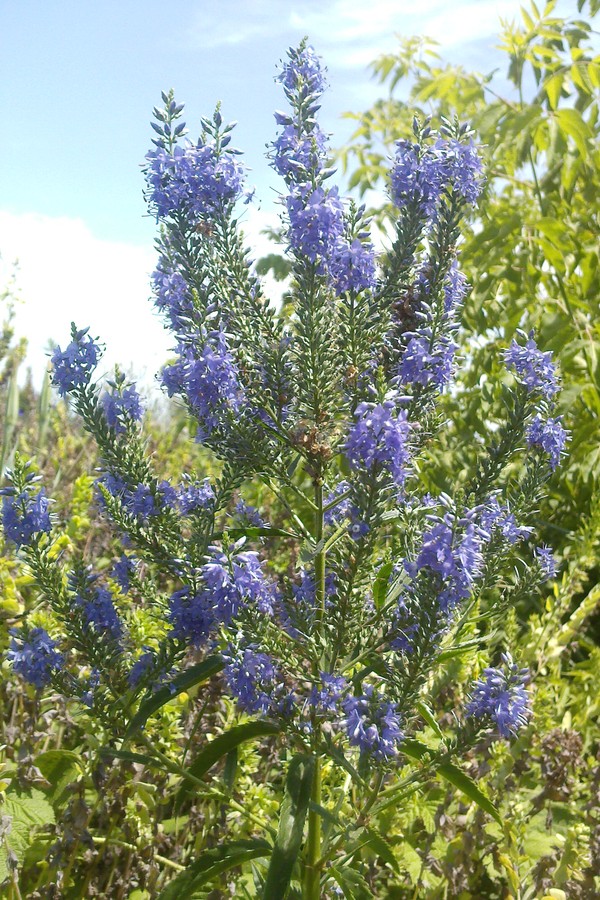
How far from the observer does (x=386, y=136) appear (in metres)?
5.52

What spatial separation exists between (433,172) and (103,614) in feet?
4.89

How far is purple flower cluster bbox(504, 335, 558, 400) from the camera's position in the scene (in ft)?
7.23

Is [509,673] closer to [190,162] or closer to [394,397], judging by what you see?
[394,397]

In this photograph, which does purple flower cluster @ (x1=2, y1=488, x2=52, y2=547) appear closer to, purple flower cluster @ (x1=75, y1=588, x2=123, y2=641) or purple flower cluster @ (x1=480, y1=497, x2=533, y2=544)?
purple flower cluster @ (x1=75, y1=588, x2=123, y2=641)

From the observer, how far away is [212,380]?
198 centimetres

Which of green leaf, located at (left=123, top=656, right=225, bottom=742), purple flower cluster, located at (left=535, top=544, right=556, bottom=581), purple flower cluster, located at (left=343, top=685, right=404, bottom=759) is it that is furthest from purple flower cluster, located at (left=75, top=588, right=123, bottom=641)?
purple flower cluster, located at (left=535, top=544, right=556, bottom=581)

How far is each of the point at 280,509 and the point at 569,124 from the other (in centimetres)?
246

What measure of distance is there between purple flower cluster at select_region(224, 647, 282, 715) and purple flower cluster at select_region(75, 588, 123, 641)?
0.47 metres

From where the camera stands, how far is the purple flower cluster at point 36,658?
224 centimetres

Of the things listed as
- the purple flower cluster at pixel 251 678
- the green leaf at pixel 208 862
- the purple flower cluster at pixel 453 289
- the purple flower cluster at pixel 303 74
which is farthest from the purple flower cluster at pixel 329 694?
the purple flower cluster at pixel 303 74

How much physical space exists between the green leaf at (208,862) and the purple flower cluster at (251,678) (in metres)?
0.39

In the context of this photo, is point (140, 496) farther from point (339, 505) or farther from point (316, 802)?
point (316, 802)

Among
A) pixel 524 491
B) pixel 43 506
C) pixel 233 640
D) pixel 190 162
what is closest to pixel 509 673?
pixel 524 491

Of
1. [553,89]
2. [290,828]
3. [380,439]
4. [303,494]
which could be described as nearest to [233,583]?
[303,494]
